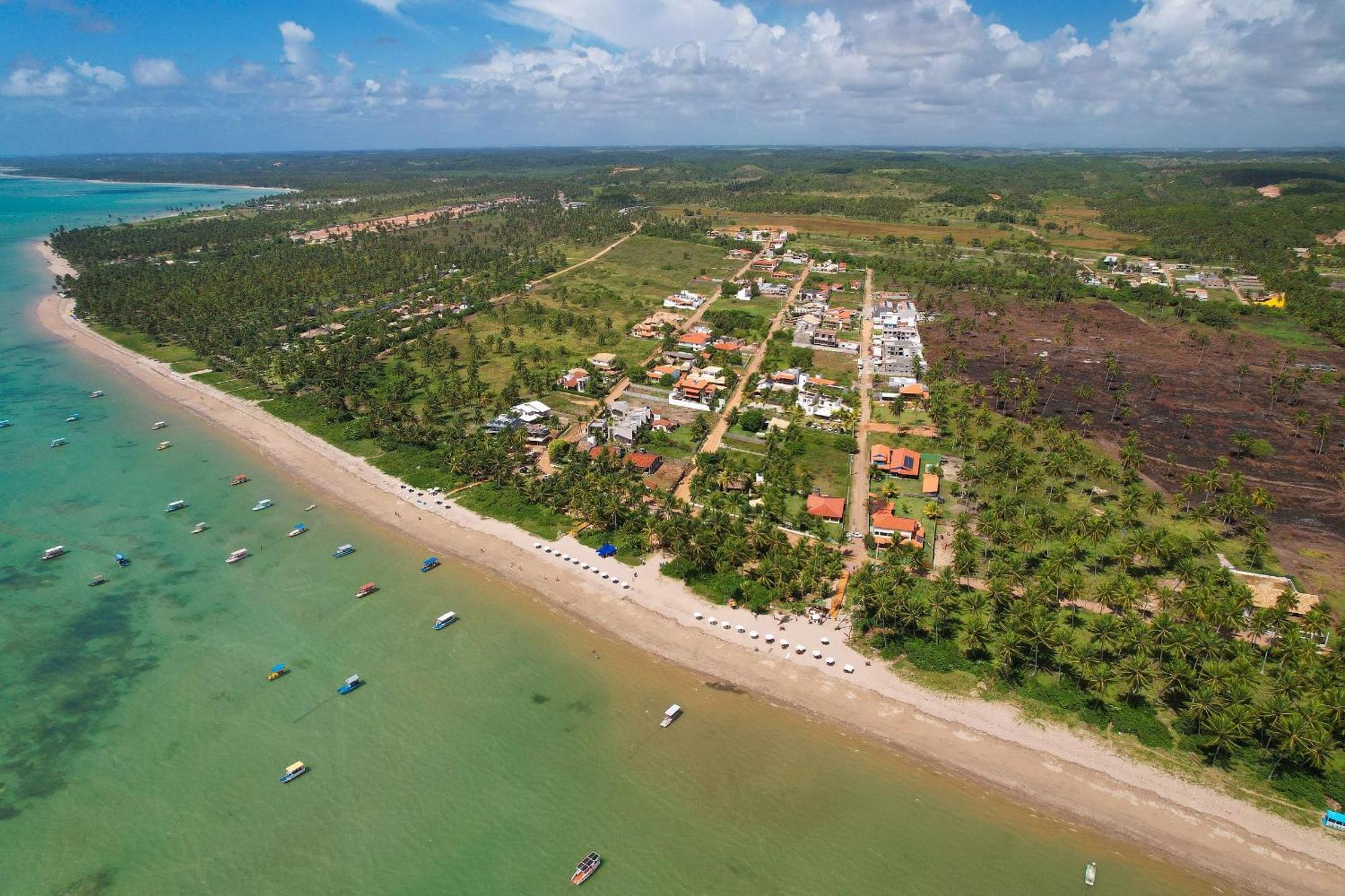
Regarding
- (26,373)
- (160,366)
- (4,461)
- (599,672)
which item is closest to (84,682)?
(599,672)

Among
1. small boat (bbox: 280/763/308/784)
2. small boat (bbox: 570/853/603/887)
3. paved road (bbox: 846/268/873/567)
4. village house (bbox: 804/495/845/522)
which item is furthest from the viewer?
village house (bbox: 804/495/845/522)

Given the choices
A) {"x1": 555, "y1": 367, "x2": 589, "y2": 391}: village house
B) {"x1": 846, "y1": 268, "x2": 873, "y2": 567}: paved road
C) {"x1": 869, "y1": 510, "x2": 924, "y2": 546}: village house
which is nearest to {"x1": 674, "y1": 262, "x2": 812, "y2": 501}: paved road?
{"x1": 846, "y1": 268, "x2": 873, "y2": 567}: paved road

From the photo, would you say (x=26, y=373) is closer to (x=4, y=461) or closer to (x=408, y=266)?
(x=4, y=461)

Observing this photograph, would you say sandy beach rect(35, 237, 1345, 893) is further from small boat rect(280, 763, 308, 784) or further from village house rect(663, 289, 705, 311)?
village house rect(663, 289, 705, 311)

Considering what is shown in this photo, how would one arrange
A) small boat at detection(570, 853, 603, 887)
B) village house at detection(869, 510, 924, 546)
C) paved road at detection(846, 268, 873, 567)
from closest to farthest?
small boat at detection(570, 853, 603, 887) → village house at detection(869, 510, 924, 546) → paved road at detection(846, 268, 873, 567)

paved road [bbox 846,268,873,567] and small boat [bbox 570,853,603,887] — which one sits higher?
paved road [bbox 846,268,873,567]

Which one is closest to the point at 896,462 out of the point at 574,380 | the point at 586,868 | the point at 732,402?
the point at 732,402

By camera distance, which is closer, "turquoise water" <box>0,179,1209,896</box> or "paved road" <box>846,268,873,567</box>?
"turquoise water" <box>0,179,1209,896</box>
